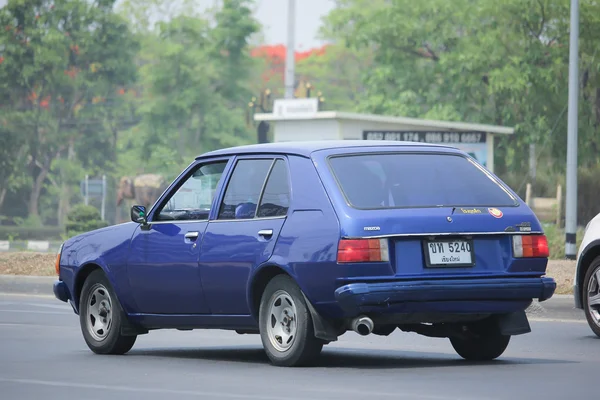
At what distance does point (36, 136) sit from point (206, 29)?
34.2ft

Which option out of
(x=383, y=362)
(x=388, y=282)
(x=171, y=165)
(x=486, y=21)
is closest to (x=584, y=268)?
(x=383, y=362)

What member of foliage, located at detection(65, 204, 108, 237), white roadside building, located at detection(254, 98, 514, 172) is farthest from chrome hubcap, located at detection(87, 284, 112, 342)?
foliage, located at detection(65, 204, 108, 237)

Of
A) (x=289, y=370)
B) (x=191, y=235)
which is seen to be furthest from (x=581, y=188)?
(x=289, y=370)

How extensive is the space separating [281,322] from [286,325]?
0.05 m

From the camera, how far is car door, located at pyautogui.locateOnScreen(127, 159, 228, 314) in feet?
39.4

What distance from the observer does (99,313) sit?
512 inches

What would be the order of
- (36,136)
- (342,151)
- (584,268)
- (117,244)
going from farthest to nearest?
(36,136) < (584,268) < (117,244) < (342,151)

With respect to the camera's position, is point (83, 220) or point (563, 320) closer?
point (563, 320)

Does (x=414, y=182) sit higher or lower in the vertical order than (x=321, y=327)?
higher

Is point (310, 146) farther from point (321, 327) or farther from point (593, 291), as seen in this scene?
point (593, 291)

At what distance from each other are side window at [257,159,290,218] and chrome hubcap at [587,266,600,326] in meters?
3.98

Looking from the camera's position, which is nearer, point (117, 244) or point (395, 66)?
point (117, 244)

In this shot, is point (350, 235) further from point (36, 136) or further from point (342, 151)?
point (36, 136)

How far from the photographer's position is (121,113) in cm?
7681
